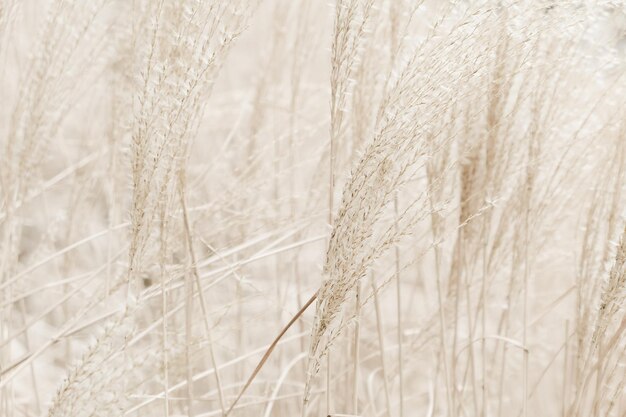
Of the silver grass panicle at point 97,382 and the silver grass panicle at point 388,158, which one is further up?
the silver grass panicle at point 388,158

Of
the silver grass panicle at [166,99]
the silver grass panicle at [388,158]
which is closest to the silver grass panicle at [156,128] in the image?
the silver grass panicle at [166,99]

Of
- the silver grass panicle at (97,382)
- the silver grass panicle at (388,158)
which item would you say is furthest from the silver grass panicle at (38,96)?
the silver grass panicle at (388,158)

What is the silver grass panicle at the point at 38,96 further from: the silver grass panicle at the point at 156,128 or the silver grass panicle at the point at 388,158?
the silver grass panicle at the point at 388,158

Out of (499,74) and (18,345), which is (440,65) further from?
(18,345)

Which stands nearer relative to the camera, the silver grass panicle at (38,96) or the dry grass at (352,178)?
the dry grass at (352,178)

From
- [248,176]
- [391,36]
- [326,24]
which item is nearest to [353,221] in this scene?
[391,36]

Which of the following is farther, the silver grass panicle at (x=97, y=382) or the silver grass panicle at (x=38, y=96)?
the silver grass panicle at (x=38, y=96)

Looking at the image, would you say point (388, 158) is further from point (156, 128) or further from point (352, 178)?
point (156, 128)

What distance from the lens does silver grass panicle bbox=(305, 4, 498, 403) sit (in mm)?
1097

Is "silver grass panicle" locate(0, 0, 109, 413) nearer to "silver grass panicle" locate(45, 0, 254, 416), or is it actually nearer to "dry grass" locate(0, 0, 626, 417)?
"dry grass" locate(0, 0, 626, 417)

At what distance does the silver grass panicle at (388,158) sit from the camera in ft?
3.60

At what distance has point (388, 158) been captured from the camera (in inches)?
43.6

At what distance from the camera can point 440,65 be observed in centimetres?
110

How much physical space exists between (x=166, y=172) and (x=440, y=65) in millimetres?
402
